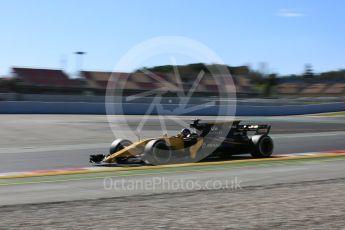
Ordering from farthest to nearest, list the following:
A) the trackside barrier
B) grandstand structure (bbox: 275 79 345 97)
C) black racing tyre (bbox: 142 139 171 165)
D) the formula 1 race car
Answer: grandstand structure (bbox: 275 79 345 97)
the trackside barrier
the formula 1 race car
black racing tyre (bbox: 142 139 171 165)

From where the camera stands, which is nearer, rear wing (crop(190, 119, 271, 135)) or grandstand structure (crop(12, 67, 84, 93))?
rear wing (crop(190, 119, 271, 135))

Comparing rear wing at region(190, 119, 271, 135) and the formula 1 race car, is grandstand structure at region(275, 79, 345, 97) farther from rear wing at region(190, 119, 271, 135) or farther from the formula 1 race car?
the formula 1 race car

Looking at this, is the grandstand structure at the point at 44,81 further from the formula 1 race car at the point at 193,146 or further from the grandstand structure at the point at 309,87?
the formula 1 race car at the point at 193,146

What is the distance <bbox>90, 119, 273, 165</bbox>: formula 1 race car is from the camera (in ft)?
38.6

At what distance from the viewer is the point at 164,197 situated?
7680 millimetres

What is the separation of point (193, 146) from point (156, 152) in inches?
39.9

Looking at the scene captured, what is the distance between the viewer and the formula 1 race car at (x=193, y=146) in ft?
38.6

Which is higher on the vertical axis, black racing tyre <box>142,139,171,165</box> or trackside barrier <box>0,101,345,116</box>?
trackside barrier <box>0,101,345,116</box>

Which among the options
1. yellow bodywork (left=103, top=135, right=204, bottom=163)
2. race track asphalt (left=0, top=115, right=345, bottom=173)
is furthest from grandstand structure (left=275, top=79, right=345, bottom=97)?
yellow bodywork (left=103, top=135, right=204, bottom=163)

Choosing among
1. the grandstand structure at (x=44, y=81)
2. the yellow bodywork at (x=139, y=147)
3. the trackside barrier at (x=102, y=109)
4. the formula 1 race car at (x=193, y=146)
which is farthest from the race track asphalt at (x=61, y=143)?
the grandstand structure at (x=44, y=81)

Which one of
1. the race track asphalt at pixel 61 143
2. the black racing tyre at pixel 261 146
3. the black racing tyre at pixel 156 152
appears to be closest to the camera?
the black racing tyre at pixel 156 152

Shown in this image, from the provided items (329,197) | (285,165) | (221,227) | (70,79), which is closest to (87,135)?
(285,165)

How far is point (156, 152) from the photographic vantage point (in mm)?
11641

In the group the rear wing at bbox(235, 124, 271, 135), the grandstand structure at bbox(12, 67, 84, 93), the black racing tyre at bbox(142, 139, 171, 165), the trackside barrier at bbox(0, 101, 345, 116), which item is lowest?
the black racing tyre at bbox(142, 139, 171, 165)
